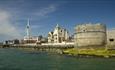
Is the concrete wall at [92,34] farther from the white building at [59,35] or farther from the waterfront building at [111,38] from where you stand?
the white building at [59,35]

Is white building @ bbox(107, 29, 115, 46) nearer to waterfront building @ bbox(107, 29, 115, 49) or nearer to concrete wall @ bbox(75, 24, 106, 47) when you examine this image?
waterfront building @ bbox(107, 29, 115, 49)

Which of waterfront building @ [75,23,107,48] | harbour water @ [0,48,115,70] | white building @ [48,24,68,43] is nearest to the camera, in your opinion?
harbour water @ [0,48,115,70]

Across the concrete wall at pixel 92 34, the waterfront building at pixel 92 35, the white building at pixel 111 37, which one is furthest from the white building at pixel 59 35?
the white building at pixel 111 37

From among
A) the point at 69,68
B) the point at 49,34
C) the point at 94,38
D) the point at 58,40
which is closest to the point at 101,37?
the point at 94,38

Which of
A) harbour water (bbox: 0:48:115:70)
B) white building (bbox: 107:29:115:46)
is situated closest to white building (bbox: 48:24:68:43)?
white building (bbox: 107:29:115:46)

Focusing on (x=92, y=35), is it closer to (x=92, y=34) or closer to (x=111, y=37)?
(x=92, y=34)

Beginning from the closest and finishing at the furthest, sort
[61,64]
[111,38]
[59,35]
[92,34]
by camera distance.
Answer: [61,64] → [111,38] → [92,34] → [59,35]

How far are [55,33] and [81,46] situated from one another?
199 ft

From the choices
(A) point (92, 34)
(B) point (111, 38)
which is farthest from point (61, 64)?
(A) point (92, 34)

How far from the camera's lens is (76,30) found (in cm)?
6888

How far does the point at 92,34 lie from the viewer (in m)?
66.1

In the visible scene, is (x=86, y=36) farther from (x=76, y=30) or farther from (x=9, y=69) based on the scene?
(x=9, y=69)

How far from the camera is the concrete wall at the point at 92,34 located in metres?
65.6

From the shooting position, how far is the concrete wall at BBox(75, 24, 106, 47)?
215 feet
